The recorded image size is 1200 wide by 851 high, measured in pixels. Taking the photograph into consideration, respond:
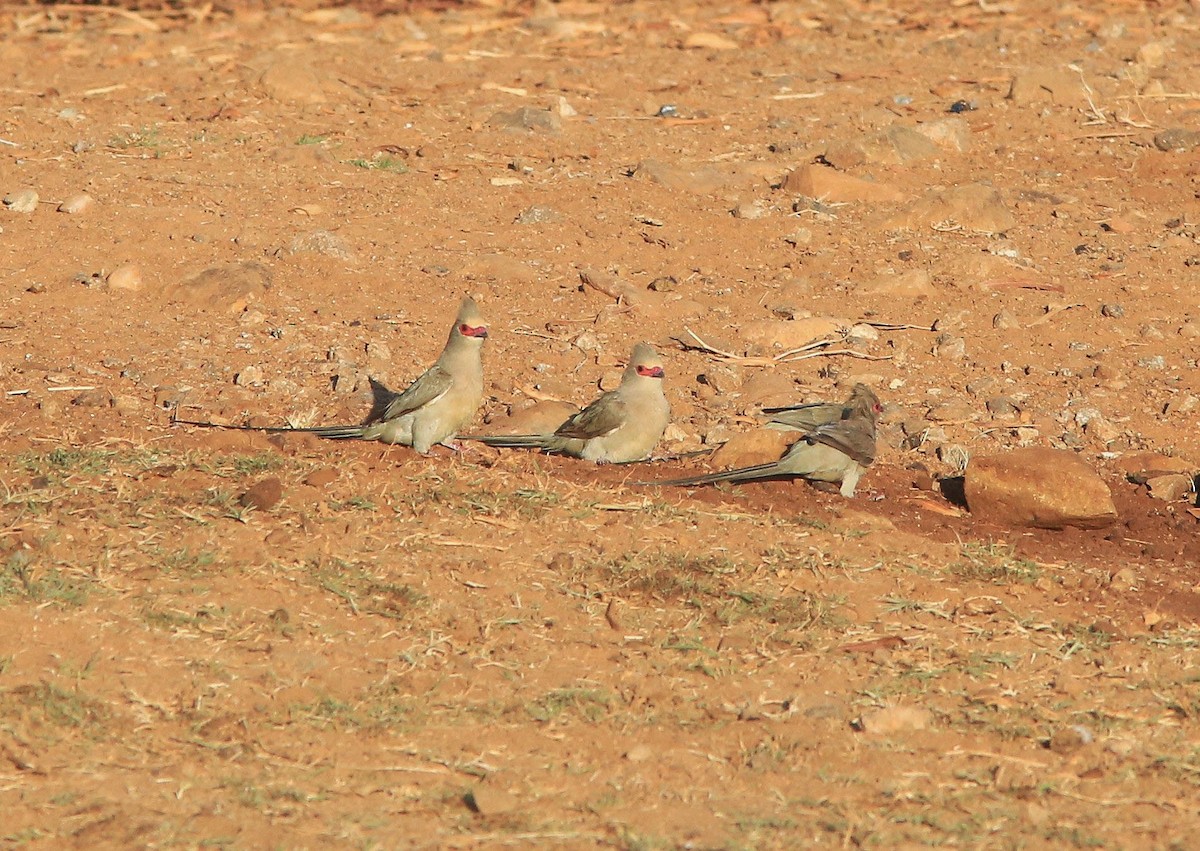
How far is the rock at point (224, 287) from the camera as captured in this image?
8.64 metres

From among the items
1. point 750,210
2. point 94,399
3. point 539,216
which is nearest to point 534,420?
point 94,399

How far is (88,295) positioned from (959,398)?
446 cm

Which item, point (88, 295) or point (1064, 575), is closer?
point (1064, 575)

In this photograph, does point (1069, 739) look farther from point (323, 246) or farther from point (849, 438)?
point (323, 246)

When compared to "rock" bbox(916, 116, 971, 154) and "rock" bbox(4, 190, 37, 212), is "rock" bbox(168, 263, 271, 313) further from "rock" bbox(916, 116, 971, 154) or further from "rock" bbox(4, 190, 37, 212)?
"rock" bbox(916, 116, 971, 154)

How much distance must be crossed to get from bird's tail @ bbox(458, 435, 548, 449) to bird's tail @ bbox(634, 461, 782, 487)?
23.6 inches

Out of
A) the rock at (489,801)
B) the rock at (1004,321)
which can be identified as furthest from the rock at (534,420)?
the rock at (489,801)

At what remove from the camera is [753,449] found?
741 cm

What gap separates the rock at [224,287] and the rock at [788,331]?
2528 mm

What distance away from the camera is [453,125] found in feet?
37.0

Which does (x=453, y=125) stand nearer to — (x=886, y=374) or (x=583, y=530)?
(x=886, y=374)

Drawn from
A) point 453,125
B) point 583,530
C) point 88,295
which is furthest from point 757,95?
point 583,530

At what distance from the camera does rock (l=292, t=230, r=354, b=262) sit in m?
9.15

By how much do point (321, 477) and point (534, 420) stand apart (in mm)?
1360
